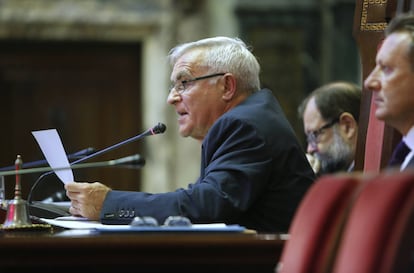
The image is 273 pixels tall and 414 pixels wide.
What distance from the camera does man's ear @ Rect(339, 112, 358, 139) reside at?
548 cm

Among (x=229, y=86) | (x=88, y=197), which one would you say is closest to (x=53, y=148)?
(x=88, y=197)

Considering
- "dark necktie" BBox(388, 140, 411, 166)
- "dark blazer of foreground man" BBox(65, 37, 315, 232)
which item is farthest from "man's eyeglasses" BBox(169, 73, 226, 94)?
"dark necktie" BBox(388, 140, 411, 166)

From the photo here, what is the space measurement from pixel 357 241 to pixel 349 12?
22.7 ft

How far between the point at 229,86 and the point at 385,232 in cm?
222

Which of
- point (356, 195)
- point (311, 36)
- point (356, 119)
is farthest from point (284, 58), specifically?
point (356, 195)

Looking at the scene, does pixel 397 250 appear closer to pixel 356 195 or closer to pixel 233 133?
pixel 356 195

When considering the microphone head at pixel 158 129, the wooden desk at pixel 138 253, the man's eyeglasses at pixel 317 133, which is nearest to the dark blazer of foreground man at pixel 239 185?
the microphone head at pixel 158 129

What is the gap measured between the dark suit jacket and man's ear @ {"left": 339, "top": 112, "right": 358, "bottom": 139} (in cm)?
170

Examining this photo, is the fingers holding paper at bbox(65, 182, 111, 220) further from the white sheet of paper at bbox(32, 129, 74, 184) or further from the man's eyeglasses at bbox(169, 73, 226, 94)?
the man's eyeglasses at bbox(169, 73, 226, 94)

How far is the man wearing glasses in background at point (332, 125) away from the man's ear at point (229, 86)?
1362 millimetres

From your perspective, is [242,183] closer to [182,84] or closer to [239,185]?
[239,185]

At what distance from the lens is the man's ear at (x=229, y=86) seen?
413cm

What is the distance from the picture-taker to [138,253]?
8.14ft

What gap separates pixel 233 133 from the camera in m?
3.68
